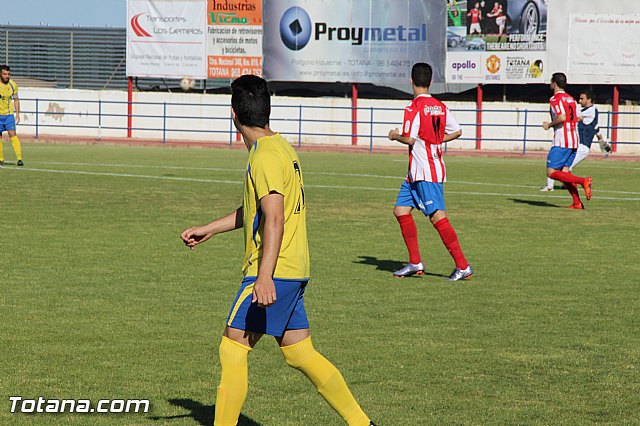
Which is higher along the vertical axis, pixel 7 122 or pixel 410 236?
pixel 7 122

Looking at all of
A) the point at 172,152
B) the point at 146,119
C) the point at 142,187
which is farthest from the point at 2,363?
the point at 146,119

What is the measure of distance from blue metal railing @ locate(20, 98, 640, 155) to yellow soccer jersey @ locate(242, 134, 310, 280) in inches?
1215

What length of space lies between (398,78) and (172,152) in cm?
904

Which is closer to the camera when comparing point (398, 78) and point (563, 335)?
point (563, 335)

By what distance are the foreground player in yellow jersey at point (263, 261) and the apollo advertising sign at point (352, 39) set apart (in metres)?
33.6

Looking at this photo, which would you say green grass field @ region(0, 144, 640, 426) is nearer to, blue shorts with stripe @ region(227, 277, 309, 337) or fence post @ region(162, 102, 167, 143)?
blue shorts with stripe @ region(227, 277, 309, 337)

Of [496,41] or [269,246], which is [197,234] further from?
[496,41]

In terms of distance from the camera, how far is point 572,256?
12914 mm

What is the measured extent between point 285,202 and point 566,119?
535 inches

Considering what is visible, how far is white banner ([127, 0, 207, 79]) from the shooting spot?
135 ft

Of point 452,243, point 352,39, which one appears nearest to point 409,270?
point 452,243

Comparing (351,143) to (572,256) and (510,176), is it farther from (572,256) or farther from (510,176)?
(572,256)

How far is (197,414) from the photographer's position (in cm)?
625

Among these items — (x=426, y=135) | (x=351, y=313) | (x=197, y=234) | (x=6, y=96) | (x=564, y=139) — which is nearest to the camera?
(x=197, y=234)
